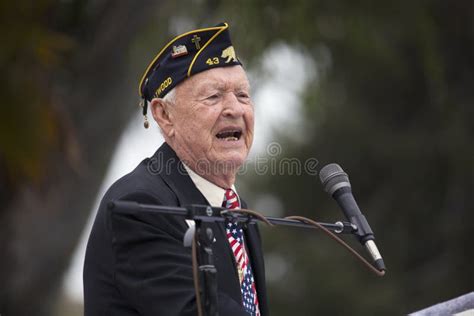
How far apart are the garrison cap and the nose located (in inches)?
5.9

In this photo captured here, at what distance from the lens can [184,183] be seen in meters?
4.04

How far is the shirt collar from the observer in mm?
4086

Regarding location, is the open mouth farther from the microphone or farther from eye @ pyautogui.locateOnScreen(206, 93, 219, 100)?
the microphone

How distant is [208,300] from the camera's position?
3119 millimetres

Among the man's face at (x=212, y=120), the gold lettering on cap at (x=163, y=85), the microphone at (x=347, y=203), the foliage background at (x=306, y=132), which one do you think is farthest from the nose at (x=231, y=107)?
the foliage background at (x=306, y=132)

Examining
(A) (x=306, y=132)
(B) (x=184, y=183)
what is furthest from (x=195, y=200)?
(A) (x=306, y=132)

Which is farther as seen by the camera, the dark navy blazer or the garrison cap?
the garrison cap

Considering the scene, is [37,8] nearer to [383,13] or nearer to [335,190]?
[335,190]

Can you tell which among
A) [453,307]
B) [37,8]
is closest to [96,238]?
[453,307]

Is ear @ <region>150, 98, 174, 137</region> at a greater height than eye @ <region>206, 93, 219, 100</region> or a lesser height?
lesser

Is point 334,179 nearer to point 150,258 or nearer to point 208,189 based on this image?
point 208,189

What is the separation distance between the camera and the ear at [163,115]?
167 inches

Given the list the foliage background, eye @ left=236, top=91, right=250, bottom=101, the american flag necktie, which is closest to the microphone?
the american flag necktie

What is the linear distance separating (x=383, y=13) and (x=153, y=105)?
543 centimetres
